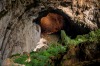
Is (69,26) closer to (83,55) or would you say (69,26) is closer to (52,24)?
(52,24)

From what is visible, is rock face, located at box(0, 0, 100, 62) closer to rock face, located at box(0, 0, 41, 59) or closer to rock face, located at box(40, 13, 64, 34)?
rock face, located at box(0, 0, 41, 59)

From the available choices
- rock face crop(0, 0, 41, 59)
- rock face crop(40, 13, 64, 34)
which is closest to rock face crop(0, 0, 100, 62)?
rock face crop(0, 0, 41, 59)

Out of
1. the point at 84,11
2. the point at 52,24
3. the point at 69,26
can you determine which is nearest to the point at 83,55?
the point at 84,11

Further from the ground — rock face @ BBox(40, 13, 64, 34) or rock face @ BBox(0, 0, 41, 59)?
rock face @ BBox(0, 0, 41, 59)

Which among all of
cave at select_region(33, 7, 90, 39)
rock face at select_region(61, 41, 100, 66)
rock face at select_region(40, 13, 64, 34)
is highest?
rock face at select_region(61, 41, 100, 66)

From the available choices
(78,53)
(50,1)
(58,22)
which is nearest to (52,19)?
(58,22)

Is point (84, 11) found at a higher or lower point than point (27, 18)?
higher

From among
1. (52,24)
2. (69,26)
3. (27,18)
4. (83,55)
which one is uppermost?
(83,55)

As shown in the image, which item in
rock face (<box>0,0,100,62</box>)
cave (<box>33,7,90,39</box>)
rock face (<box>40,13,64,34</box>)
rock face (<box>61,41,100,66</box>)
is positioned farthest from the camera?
rock face (<box>40,13,64,34</box>)

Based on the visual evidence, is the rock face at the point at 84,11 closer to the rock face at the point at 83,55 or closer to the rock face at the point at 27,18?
the rock face at the point at 27,18

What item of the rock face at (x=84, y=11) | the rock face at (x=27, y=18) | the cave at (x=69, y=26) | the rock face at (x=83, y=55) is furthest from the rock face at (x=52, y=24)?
the rock face at (x=83, y=55)

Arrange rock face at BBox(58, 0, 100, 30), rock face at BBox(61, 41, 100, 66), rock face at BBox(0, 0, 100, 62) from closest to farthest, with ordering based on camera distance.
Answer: rock face at BBox(61, 41, 100, 66)
rock face at BBox(0, 0, 100, 62)
rock face at BBox(58, 0, 100, 30)

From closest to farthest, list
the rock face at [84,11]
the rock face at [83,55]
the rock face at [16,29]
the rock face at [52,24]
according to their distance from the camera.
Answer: the rock face at [83,55], the rock face at [16,29], the rock face at [84,11], the rock face at [52,24]

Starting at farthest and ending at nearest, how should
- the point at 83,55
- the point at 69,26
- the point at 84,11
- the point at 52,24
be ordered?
the point at 52,24
the point at 69,26
the point at 84,11
the point at 83,55
